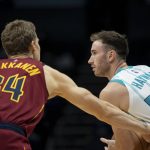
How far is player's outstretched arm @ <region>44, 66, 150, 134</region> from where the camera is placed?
14.2 feet

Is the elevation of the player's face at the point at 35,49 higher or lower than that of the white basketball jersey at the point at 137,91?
higher

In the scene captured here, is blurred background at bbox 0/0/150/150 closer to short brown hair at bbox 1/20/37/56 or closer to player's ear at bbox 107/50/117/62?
player's ear at bbox 107/50/117/62

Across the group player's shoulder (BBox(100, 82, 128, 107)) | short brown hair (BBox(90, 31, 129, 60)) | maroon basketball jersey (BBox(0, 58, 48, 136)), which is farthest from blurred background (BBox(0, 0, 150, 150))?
maroon basketball jersey (BBox(0, 58, 48, 136))

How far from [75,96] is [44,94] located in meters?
0.25

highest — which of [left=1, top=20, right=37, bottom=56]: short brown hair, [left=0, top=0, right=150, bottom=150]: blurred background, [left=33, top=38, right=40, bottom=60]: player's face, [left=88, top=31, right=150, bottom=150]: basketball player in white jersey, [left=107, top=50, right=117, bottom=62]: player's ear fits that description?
[left=1, top=20, right=37, bottom=56]: short brown hair

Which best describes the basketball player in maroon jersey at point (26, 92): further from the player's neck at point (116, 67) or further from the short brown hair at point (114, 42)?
the short brown hair at point (114, 42)

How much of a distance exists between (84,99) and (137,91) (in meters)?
0.90

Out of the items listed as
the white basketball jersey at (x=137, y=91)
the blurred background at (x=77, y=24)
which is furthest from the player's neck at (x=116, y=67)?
the blurred background at (x=77, y=24)

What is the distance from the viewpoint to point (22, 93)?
420 centimetres

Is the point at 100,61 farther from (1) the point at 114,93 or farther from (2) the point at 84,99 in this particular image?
(2) the point at 84,99

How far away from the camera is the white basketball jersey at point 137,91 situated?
5121 mm

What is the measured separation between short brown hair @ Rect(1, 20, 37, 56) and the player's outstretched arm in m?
0.27

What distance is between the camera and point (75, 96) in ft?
14.4

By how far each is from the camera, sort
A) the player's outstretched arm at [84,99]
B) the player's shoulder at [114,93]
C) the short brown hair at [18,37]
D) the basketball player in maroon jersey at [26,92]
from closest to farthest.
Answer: the basketball player in maroon jersey at [26,92] → the player's outstretched arm at [84,99] → the short brown hair at [18,37] → the player's shoulder at [114,93]
